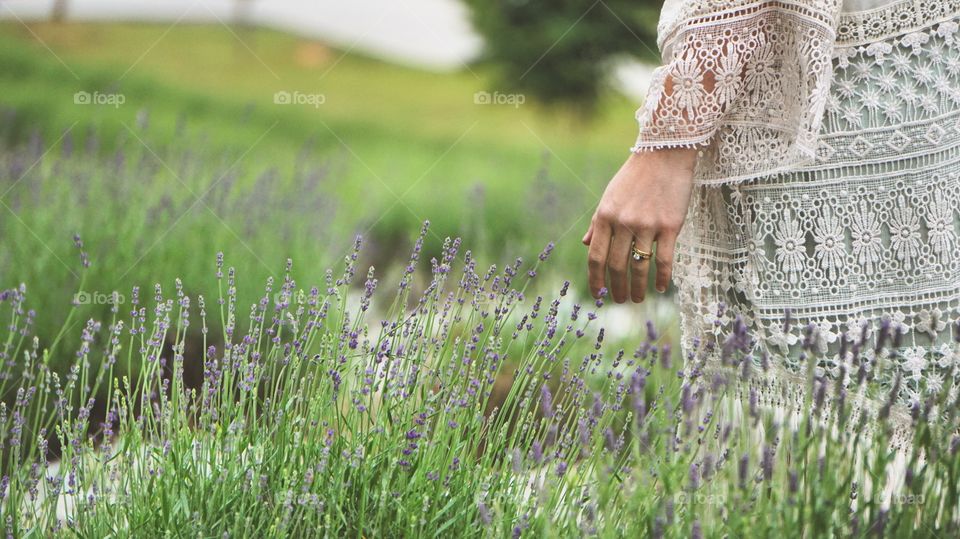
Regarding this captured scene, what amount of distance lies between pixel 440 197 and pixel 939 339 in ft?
17.9

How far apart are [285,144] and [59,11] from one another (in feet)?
9.13

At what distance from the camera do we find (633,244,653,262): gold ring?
1.62m

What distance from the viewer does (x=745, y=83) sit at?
5.29 feet

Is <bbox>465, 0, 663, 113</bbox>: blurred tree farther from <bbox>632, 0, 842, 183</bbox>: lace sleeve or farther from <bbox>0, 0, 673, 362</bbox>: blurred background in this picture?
<bbox>632, 0, 842, 183</bbox>: lace sleeve

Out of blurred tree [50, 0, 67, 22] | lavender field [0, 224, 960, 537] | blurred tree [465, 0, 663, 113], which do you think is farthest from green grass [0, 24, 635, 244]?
lavender field [0, 224, 960, 537]

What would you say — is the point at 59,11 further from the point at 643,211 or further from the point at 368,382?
the point at 643,211

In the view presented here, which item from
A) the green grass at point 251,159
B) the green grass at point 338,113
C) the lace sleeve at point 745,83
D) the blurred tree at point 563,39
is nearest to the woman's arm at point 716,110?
the lace sleeve at point 745,83

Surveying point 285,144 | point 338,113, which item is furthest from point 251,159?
point 338,113

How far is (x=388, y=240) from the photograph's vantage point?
22.0 ft

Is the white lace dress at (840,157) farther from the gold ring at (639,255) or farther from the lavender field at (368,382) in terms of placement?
the gold ring at (639,255)

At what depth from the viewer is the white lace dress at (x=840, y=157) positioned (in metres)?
1.58

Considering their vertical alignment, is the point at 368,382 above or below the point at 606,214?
below

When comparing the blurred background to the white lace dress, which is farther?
the blurred background

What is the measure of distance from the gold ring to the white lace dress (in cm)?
16
